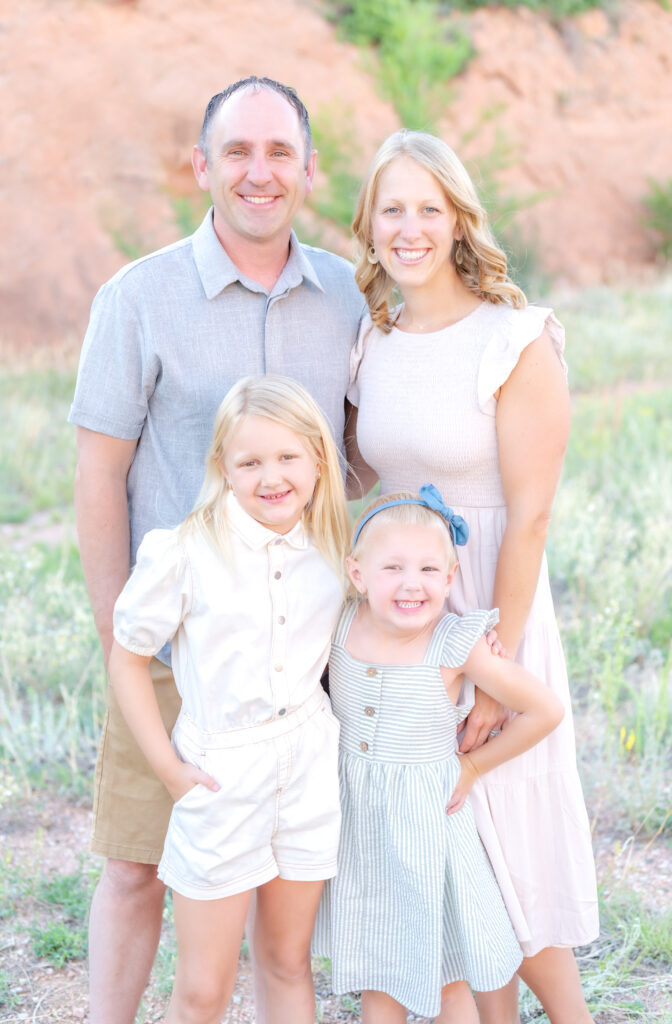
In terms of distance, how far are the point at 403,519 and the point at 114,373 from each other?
75cm

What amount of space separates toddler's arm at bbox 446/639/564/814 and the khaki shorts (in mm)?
672

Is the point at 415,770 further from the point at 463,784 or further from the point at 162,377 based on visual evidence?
the point at 162,377

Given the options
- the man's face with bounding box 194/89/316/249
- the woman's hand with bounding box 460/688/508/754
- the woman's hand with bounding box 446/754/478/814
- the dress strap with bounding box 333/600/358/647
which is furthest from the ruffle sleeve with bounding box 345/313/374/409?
the woman's hand with bounding box 446/754/478/814

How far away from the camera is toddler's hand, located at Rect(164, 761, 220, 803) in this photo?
2035mm

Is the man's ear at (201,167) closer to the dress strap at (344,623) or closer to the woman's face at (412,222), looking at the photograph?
the woman's face at (412,222)

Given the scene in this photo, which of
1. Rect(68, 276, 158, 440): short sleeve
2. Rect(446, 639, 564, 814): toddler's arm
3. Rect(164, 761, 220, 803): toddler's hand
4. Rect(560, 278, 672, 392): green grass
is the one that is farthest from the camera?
Rect(560, 278, 672, 392): green grass

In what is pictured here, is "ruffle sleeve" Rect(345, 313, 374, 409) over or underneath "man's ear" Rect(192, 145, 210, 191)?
underneath

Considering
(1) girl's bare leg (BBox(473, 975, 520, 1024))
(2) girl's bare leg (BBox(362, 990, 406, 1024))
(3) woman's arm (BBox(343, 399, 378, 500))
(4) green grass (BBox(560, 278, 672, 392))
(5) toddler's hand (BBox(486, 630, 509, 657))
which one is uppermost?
(4) green grass (BBox(560, 278, 672, 392))

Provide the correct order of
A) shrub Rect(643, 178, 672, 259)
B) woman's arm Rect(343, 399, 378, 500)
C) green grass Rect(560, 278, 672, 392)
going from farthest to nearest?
shrub Rect(643, 178, 672, 259)
green grass Rect(560, 278, 672, 392)
woman's arm Rect(343, 399, 378, 500)

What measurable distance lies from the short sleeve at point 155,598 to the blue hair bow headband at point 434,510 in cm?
39

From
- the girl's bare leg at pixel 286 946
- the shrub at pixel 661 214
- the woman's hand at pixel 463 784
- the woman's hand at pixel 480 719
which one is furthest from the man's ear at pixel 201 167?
the shrub at pixel 661 214

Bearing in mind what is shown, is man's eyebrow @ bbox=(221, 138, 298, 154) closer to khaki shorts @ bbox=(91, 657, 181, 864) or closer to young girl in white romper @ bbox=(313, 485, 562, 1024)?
young girl in white romper @ bbox=(313, 485, 562, 1024)

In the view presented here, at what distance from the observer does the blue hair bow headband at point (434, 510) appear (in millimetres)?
2162

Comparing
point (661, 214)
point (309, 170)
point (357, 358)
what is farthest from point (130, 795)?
point (661, 214)
